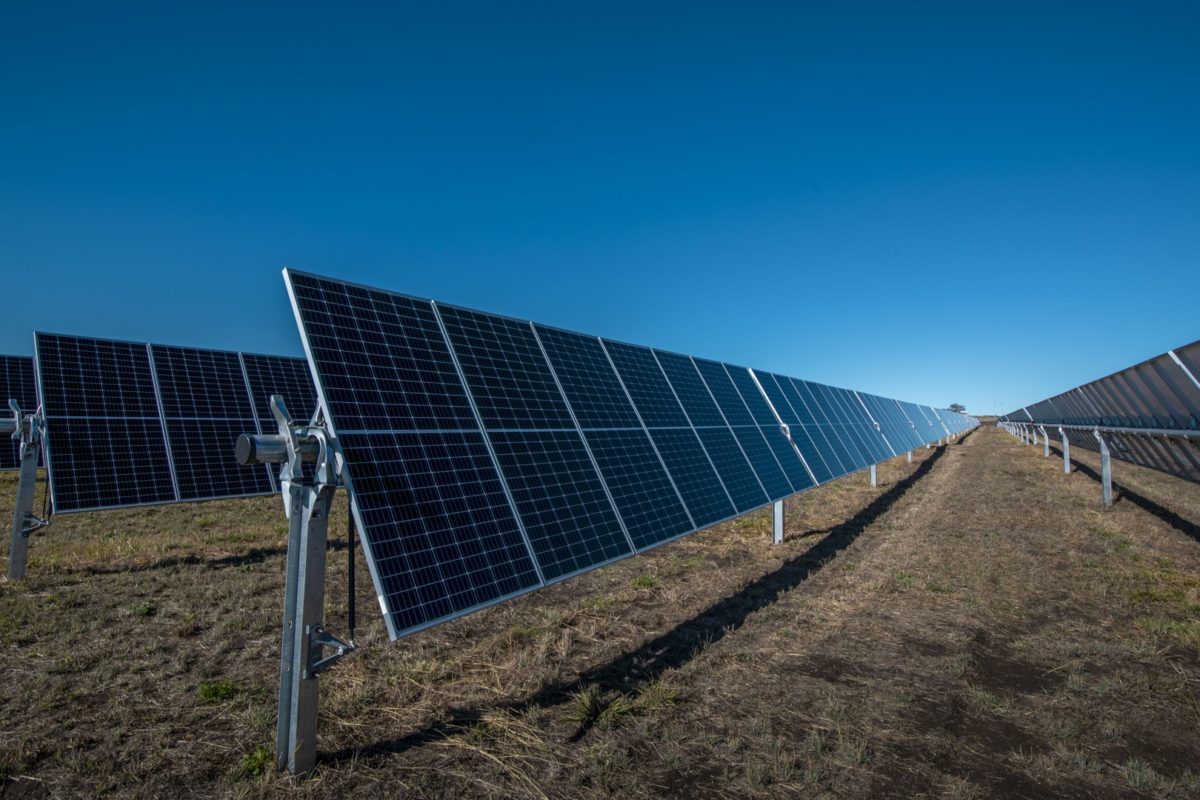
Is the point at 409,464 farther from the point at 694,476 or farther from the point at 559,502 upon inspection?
the point at 694,476

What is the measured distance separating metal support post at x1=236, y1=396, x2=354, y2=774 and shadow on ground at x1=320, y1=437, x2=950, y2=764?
0.52 metres

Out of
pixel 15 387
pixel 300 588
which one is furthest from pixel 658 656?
pixel 15 387

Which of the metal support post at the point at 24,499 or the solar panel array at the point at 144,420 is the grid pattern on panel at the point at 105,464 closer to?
the solar panel array at the point at 144,420

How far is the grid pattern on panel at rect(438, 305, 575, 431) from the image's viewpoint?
7.38 meters

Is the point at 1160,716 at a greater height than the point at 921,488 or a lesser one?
lesser

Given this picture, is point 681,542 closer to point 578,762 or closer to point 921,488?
point 578,762

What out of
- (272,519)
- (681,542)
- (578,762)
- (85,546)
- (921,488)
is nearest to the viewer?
(578,762)

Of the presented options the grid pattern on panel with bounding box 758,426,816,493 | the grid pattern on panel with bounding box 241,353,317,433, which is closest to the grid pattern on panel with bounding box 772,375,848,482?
the grid pattern on panel with bounding box 758,426,816,493

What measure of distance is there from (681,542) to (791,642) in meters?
6.10

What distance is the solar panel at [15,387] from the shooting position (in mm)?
19000

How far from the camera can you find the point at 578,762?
5.11 meters

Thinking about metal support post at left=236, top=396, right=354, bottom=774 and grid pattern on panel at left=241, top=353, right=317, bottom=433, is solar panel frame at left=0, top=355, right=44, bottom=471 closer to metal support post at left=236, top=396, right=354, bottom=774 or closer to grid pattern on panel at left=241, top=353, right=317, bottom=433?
grid pattern on panel at left=241, top=353, right=317, bottom=433

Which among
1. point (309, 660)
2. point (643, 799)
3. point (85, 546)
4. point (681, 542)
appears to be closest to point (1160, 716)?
point (643, 799)

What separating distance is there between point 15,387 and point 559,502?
23712 mm
